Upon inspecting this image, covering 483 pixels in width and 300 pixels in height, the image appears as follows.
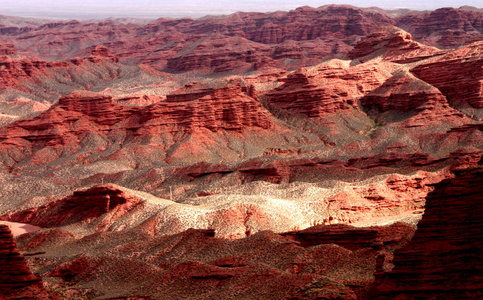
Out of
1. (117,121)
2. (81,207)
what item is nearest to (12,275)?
(81,207)

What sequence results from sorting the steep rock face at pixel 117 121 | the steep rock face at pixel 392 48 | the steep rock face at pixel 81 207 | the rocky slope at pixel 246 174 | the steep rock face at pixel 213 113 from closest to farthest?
1. the rocky slope at pixel 246 174
2. the steep rock face at pixel 81 207
3. the steep rock face at pixel 117 121
4. the steep rock face at pixel 213 113
5. the steep rock face at pixel 392 48

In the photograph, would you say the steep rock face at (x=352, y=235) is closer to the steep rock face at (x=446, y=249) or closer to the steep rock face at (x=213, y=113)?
the steep rock face at (x=446, y=249)

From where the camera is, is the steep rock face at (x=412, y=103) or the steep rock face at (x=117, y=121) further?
the steep rock face at (x=412, y=103)

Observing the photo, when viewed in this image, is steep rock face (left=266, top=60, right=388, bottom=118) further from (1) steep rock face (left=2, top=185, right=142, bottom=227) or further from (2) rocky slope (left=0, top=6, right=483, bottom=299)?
(1) steep rock face (left=2, top=185, right=142, bottom=227)

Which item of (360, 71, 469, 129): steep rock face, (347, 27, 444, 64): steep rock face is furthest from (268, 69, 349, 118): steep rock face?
(347, 27, 444, 64): steep rock face

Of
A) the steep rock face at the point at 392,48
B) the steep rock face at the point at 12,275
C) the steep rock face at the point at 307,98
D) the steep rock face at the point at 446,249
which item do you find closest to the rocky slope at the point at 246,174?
the steep rock face at the point at 307,98
